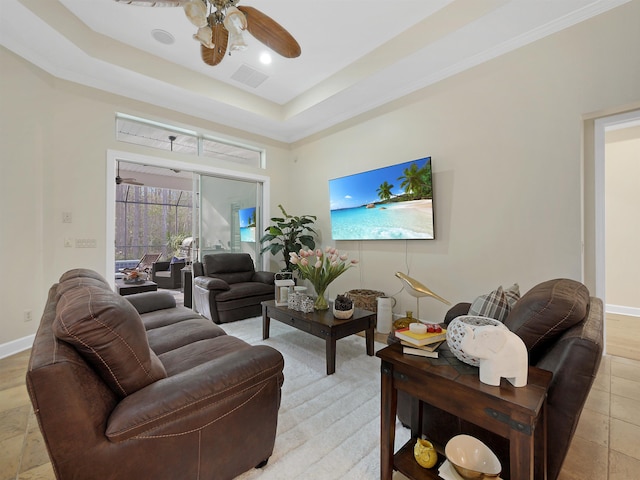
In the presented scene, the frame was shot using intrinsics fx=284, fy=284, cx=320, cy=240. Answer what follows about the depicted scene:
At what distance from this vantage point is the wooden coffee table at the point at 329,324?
2.36 m

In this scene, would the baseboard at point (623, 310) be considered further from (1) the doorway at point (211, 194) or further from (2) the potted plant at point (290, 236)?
(1) the doorway at point (211, 194)

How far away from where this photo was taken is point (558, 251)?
8.52 feet

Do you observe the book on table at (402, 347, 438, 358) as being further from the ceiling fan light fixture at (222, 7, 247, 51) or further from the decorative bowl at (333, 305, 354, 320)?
the ceiling fan light fixture at (222, 7, 247, 51)

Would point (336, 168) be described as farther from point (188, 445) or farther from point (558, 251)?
point (188, 445)

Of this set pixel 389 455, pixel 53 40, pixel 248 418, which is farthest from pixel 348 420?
pixel 53 40

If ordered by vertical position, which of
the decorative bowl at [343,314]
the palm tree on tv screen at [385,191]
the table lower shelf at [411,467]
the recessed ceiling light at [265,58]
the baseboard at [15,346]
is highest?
the recessed ceiling light at [265,58]

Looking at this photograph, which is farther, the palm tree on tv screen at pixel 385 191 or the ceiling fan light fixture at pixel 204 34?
the palm tree on tv screen at pixel 385 191

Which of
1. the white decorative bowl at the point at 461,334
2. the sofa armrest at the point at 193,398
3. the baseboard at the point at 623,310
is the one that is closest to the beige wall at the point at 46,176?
the sofa armrest at the point at 193,398

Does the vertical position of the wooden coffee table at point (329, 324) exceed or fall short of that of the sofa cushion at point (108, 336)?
it falls short

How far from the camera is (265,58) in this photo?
349cm

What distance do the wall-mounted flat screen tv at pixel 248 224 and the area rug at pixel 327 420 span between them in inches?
114

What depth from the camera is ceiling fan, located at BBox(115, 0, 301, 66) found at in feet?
6.05

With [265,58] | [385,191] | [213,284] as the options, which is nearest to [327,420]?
[213,284]

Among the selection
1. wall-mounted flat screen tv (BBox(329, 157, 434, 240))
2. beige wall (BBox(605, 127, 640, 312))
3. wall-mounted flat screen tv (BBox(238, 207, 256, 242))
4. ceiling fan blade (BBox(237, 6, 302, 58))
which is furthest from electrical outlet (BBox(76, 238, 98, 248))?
beige wall (BBox(605, 127, 640, 312))
